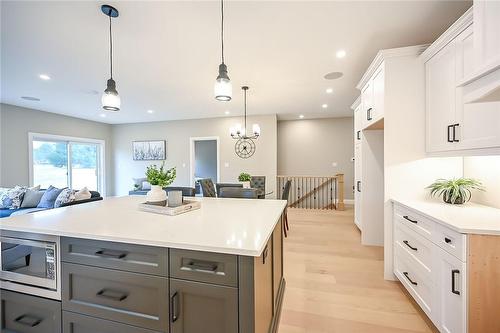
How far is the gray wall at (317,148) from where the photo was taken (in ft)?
22.1

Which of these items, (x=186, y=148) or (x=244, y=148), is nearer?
(x=244, y=148)

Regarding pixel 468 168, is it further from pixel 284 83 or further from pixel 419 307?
pixel 284 83

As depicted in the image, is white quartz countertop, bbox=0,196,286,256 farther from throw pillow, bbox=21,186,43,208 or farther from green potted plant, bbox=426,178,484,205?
throw pillow, bbox=21,186,43,208

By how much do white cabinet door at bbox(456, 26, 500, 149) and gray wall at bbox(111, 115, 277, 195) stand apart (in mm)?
4445

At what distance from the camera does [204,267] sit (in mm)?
1065

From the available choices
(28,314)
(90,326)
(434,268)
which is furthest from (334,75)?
(28,314)

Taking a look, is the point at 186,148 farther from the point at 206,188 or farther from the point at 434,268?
the point at 434,268

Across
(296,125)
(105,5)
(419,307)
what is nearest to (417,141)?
(419,307)

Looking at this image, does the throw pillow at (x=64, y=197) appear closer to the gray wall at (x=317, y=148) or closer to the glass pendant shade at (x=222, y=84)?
the glass pendant shade at (x=222, y=84)

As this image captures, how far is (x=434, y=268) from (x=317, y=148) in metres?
5.61

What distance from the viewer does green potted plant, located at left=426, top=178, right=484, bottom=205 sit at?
1913mm

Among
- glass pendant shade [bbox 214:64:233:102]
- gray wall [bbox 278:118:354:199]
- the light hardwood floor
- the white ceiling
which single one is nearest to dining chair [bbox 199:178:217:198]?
the light hardwood floor

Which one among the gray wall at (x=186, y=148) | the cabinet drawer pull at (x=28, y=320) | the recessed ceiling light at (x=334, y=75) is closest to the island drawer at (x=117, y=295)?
the cabinet drawer pull at (x=28, y=320)

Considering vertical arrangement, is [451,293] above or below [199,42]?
below
